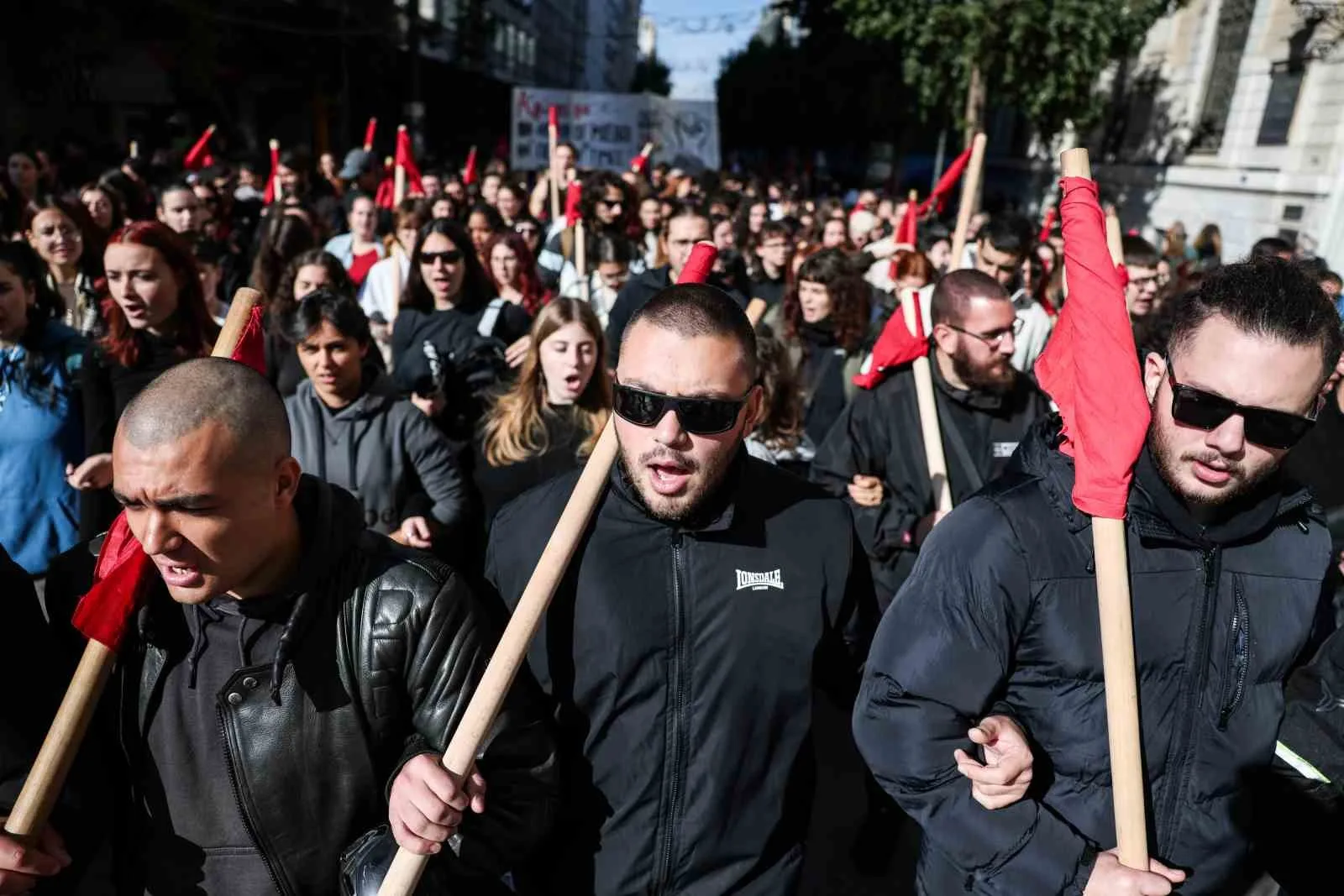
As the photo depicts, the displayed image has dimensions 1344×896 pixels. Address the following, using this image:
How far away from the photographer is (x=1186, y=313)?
1684 mm

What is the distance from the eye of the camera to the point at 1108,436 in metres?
1.65

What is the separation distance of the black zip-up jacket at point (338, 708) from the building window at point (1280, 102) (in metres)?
20.1

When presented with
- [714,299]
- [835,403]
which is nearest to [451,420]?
[835,403]

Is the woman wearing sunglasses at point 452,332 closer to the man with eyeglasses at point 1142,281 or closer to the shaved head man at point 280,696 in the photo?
the shaved head man at point 280,696

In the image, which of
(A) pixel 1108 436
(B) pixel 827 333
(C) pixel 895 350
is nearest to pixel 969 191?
(C) pixel 895 350

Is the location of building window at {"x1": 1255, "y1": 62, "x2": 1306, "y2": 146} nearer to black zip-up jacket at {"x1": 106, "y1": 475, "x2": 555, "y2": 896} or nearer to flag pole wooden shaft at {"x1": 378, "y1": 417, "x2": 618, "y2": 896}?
flag pole wooden shaft at {"x1": 378, "y1": 417, "x2": 618, "y2": 896}

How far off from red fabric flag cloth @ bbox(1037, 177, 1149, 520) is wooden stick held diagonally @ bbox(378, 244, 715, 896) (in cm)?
95

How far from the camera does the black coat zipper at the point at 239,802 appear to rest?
164cm

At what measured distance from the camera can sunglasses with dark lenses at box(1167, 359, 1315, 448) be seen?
158cm

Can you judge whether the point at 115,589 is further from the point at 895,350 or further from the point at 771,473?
the point at 895,350

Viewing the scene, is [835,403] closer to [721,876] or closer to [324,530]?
[721,876]

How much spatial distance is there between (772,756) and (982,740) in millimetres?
487

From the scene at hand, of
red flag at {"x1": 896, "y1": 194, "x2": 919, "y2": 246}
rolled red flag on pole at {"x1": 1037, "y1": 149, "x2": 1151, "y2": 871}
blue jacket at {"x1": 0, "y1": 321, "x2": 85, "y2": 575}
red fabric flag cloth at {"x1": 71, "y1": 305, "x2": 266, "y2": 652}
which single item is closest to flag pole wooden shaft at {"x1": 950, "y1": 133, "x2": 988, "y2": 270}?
rolled red flag on pole at {"x1": 1037, "y1": 149, "x2": 1151, "y2": 871}

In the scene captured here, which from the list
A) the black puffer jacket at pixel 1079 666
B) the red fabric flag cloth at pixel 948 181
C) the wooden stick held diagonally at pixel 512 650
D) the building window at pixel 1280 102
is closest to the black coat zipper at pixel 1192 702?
the black puffer jacket at pixel 1079 666
